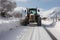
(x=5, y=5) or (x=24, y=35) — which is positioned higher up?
(x=5, y=5)

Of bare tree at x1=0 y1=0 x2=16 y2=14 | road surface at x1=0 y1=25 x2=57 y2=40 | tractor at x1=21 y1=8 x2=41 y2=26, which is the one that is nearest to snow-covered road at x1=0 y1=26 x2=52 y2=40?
road surface at x1=0 y1=25 x2=57 y2=40

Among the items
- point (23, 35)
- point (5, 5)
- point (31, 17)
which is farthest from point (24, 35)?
point (5, 5)

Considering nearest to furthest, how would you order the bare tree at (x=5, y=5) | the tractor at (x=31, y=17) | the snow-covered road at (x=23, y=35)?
the snow-covered road at (x=23, y=35), the tractor at (x=31, y=17), the bare tree at (x=5, y=5)

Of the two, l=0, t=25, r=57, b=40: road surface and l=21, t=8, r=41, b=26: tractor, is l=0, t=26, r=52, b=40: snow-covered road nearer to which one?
l=0, t=25, r=57, b=40: road surface

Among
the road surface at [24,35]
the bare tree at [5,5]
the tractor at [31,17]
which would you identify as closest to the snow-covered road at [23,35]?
the road surface at [24,35]

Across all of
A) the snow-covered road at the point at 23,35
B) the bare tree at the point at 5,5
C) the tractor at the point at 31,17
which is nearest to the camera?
the snow-covered road at the point at 23,35

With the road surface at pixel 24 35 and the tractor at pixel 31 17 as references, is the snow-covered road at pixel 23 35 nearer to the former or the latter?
the road surface at pixel 24 35

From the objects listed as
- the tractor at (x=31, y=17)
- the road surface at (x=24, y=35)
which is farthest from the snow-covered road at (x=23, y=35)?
the tractor at (x=31, y=17)

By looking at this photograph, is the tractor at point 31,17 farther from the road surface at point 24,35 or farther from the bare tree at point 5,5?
the bare tree at point 5,5

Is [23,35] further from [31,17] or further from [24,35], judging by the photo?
[31,17]

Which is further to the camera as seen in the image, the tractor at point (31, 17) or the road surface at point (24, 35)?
the tractor at point (31, 17)

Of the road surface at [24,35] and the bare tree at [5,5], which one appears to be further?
the bare tree at [5,5]

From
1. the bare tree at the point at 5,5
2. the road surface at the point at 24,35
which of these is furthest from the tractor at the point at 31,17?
the bare tree at the point at 5,5

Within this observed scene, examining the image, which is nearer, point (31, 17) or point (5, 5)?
point (31, 17)
